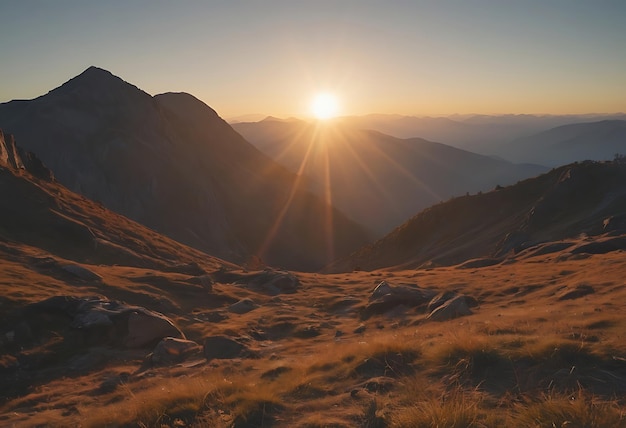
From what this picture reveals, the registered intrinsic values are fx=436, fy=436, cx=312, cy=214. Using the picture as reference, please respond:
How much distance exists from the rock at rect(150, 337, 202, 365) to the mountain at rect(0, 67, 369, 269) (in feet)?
221

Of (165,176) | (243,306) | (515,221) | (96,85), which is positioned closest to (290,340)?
(243,306)

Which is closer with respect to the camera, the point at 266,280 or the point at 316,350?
the point at 316,350

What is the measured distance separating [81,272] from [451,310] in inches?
758

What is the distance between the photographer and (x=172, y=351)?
15.2 metres

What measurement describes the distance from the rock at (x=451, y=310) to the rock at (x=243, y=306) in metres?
10.7

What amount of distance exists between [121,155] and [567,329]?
101 metres

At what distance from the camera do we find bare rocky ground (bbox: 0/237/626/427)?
6875 mm

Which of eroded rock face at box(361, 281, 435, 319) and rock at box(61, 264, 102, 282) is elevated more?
rock at box(61, 264, 102, 282)

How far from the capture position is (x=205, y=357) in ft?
48.5

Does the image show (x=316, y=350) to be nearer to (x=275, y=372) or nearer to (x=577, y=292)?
(x=275, y=372)

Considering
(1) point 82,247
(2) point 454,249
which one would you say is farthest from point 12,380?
(2) point 454,249

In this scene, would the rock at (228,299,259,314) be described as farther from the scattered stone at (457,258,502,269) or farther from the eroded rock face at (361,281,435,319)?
the scattered stone at (457,258,502,269)

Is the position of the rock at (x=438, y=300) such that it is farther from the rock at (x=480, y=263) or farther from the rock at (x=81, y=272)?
the rock at (x=81, y=272)

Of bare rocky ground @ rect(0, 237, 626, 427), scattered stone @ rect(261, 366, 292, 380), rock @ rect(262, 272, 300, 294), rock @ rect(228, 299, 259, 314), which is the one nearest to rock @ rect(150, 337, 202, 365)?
bare rocky ground @ rect(0, 237, 626, 427)
